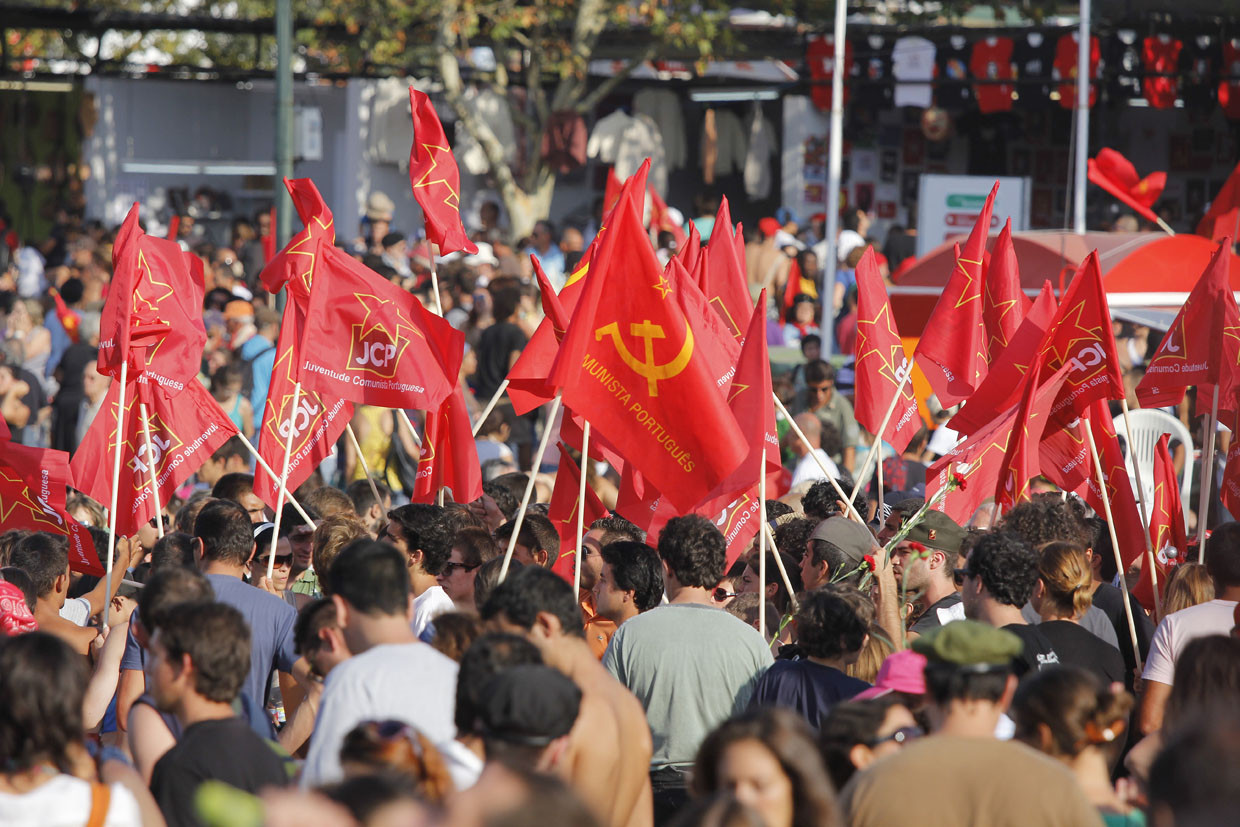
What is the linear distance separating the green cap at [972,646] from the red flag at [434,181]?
479 centimetres

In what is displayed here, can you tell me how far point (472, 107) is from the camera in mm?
23531

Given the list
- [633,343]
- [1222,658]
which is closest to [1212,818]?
[1222,658]

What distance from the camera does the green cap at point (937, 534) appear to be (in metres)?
6.56

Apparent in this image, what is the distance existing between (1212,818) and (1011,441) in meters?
4.42

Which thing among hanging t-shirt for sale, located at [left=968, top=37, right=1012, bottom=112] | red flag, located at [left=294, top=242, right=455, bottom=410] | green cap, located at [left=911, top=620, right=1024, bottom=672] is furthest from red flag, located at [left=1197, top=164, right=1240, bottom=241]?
green cap, located at [left=911, top=620, right=1024, bottom=672]

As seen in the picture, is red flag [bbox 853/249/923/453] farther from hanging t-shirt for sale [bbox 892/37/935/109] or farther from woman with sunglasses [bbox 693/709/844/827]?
hanging t-shirt for sale [bbox 892/37/935/109]

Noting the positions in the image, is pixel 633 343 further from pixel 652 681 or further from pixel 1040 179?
pixel 1040 179

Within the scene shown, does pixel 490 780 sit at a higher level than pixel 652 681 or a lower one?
higher

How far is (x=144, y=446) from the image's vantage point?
7.62 m

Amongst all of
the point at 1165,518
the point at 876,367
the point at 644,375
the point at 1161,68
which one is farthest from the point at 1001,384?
the point at 1161,68

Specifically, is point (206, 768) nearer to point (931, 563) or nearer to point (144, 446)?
point (931, 563)

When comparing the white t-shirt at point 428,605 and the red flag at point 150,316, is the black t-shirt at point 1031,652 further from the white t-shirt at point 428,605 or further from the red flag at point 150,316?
the red flag at point 150,316

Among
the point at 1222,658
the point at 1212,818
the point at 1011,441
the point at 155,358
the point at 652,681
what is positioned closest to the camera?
the point at 1212,818

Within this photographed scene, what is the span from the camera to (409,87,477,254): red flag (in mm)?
8500
